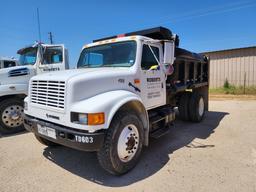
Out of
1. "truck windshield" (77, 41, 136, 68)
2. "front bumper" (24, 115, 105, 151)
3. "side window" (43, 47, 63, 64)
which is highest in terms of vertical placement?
"side window" (43, 47, 63, 64)

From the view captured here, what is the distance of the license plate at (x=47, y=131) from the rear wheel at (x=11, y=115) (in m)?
2.81

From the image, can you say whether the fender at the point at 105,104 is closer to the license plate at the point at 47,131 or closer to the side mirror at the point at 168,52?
the license plate at the point at 47,131

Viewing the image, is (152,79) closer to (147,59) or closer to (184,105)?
(147,59)

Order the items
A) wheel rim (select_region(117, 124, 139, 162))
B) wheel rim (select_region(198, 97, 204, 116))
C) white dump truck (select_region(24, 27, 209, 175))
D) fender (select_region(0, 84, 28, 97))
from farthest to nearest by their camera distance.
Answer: wheel rim (select_region(198, 97, 204, 116)), fender (select_region(0, 84, 28, 97)), wheel rim (select_region(117, 124, 139, 162)), white dump truck (select_region(24, 27, 209, 175))

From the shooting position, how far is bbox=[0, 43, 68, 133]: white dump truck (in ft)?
17.3

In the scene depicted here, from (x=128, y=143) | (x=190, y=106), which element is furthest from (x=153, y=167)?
(x=190, y=106)

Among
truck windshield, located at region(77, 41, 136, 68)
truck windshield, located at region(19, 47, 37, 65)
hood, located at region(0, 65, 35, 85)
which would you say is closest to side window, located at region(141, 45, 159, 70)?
truck windshield, located at region(77, 41, 136, 68)

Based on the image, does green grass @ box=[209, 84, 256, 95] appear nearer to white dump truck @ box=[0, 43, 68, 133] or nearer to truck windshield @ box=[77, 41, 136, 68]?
white dump truck @ box=[0, 43, 68, 133]

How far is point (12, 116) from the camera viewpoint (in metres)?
5.38

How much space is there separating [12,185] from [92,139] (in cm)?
Result: 149

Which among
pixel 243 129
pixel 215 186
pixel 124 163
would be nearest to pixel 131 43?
pixel 124 163

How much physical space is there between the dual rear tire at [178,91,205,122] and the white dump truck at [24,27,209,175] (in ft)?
5.20

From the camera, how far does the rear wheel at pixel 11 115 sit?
525 cm

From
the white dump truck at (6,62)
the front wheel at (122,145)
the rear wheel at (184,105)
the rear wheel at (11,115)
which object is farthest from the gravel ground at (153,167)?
the white dump truck at (6,62)
